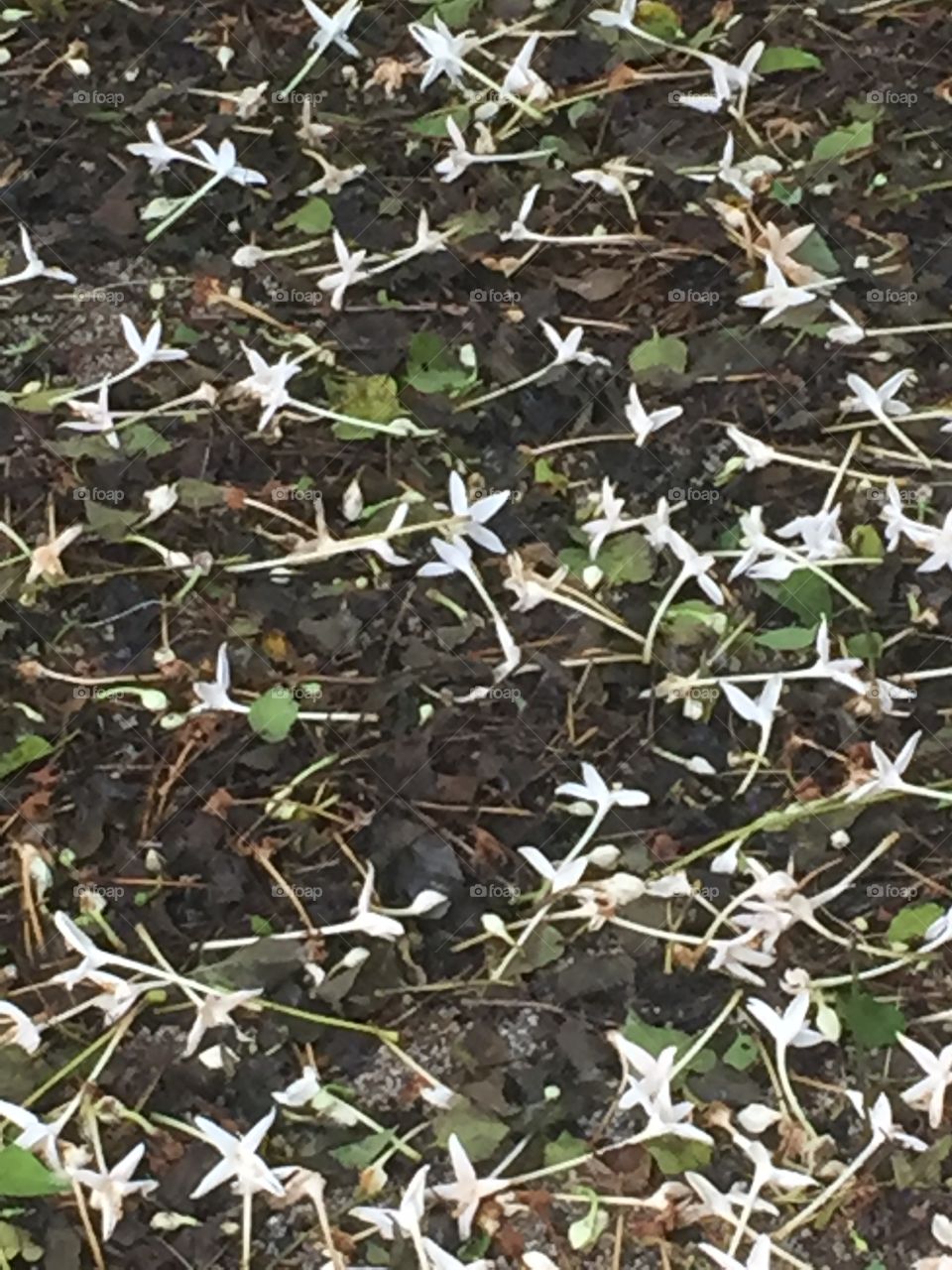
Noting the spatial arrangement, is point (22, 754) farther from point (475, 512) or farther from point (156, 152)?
point (156, 152)

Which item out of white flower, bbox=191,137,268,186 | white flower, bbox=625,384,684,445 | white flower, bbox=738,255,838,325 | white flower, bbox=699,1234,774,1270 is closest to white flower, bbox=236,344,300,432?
white flower, bbox=191,137,268,186

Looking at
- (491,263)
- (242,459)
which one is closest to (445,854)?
(242,459)

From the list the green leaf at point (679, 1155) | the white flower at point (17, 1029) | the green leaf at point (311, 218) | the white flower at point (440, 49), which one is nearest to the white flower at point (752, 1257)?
the green leaf at point (679, 1155)

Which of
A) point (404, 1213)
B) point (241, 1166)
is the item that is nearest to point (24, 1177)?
point (241, 1166)

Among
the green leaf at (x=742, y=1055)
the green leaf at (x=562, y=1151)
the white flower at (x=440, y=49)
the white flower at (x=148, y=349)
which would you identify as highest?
the white flower at (x=440, y=49)

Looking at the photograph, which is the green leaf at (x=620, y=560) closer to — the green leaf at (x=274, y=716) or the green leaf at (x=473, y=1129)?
the green leaf at (x=274, y=716)

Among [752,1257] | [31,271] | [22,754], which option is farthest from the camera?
[31,271]
